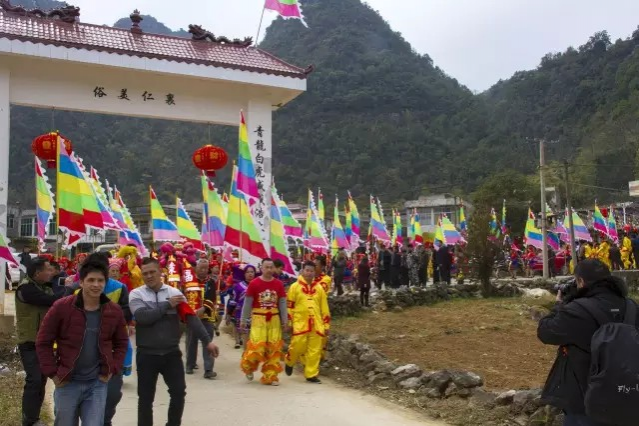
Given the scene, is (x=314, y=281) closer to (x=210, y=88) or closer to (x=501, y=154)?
(x=210, y=88)

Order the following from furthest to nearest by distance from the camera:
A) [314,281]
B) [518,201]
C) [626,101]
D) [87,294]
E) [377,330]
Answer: [626,101], [518,201], [377,330], [314,281], [87,294]

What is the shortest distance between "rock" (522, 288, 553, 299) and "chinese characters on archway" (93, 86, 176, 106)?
1142 centimetres

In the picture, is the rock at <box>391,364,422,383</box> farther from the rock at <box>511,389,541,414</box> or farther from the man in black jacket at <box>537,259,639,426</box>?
the man in black jacket at <box>537,259,639,426</box>

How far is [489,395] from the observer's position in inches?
254

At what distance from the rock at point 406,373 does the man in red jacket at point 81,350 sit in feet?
14.2

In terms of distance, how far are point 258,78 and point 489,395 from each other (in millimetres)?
8841

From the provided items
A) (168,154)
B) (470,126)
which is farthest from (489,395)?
(470,126)

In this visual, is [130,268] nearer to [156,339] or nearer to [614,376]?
[156,339]

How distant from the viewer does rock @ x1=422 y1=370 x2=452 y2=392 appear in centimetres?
698

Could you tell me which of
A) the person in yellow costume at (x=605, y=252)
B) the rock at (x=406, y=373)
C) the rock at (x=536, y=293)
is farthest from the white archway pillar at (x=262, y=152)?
the person in yellow costume at (x=605, y=252)

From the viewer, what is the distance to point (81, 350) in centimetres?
404

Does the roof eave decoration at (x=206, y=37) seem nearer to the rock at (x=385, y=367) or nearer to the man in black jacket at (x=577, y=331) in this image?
the rock at (x=385, y=367)

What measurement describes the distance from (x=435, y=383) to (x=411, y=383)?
1.59 feet

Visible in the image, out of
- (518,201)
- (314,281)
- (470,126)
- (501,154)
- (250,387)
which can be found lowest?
(250,387)
